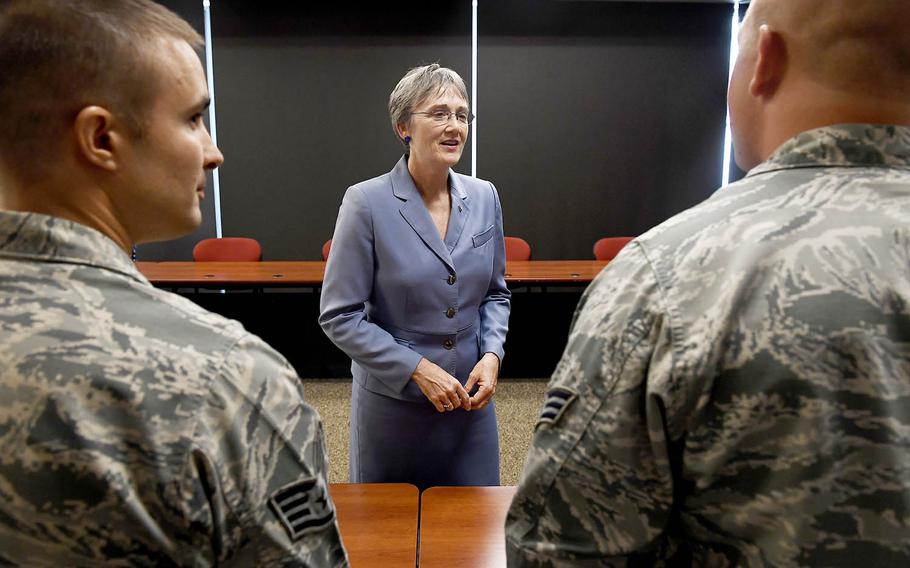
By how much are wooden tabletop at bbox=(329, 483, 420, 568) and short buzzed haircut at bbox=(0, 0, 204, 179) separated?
3.13 ft

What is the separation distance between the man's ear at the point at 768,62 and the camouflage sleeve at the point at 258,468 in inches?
23.8

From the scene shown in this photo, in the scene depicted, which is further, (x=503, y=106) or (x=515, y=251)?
(x=503, y=106)

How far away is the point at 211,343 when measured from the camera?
62 centimetres

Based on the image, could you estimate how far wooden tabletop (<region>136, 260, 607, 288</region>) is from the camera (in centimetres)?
439

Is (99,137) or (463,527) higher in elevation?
(99,137)

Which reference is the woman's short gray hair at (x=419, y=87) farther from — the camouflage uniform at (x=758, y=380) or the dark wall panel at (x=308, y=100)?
the dark wall panel at (x=308, y=100)

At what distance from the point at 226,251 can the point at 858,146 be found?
5.13 meters

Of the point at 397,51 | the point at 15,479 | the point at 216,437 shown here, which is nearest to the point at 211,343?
the point at 216,437

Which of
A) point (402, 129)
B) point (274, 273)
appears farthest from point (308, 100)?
point (402, 129)

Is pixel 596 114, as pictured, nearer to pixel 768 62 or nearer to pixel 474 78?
pixel 474 78

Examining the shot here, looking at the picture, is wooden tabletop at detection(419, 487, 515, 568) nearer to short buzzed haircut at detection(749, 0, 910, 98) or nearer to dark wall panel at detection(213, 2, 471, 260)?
short buzzed haircut at detection(749, 0, 910, 98)

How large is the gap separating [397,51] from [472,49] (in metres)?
0.70

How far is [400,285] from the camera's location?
1729mm

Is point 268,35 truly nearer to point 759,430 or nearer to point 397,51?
point 397,51
